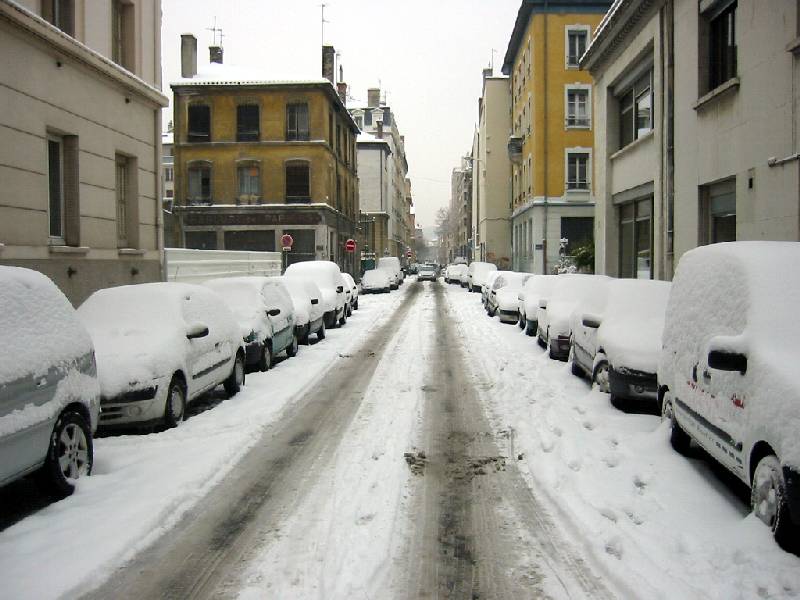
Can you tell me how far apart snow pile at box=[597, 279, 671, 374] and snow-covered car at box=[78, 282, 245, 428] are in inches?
201

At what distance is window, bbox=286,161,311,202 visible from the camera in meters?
43.7

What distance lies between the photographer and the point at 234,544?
4957 mm

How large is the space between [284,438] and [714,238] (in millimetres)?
10799

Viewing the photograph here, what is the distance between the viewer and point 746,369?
522 centimetres

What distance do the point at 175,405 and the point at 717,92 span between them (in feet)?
37.3

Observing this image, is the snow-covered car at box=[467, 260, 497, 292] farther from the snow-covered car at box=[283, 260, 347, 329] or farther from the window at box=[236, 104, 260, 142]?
the snow-covered car at box=[283, 260, 347, 329]

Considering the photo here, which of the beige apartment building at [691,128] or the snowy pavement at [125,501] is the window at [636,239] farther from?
the snowy pavement at [125,501]

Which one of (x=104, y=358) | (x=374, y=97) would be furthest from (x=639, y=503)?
(x=374, y=97)

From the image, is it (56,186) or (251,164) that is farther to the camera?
(251,164)

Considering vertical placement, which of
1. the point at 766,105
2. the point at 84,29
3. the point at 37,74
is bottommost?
the point at 766,105

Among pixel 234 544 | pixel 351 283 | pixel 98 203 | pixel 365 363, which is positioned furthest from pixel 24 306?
pixel 351 283

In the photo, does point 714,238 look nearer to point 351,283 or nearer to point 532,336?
point 532,336

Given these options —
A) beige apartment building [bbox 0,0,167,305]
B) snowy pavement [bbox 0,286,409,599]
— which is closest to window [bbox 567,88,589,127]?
beige apartment building [bbox 0,0,167,305]

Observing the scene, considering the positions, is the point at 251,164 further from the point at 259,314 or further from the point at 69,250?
the point at 259,314
